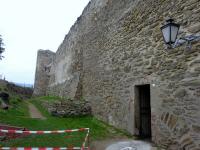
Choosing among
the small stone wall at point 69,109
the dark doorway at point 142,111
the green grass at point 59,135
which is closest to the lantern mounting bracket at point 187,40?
the dark doorway at point 142,111

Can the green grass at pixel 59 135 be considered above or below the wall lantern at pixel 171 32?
below

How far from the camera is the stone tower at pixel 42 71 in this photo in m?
29.1

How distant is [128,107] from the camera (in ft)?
26.8

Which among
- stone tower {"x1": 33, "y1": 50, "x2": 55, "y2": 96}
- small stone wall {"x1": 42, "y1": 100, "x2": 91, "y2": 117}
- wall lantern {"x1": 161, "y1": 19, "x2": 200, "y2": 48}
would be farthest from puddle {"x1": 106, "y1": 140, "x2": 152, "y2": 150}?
stone tower {"x1": 33, "y1": 50, "x2": 55, "y2": 96}

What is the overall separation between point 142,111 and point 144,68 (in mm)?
1437

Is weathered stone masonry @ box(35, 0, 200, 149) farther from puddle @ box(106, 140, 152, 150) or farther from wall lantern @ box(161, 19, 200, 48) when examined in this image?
puddle @ box(106, 140, 152, 150)

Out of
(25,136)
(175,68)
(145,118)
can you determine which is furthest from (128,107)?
(25,136)

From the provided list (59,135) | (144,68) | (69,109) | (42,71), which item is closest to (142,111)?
(144,68)

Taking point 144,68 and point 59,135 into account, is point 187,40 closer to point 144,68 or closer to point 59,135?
point 144,68

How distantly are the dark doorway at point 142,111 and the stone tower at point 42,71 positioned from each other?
21.7m

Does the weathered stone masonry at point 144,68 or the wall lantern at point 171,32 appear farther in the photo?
the weathered stone masonry at point 144,68

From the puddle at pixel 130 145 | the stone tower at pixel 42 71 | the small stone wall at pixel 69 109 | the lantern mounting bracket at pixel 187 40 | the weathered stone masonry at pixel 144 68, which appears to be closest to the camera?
the lantern mounting bracket at pixel 187 40

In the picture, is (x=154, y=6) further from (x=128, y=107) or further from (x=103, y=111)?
(x=103, y=111)

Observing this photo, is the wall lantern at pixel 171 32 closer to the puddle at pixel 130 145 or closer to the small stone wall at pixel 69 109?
the puddle at pixel 130 145
